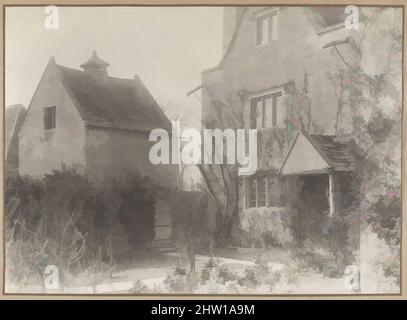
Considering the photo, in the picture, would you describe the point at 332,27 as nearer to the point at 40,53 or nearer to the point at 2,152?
the point at 40,53

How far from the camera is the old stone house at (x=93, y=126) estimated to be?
4734 millimetres

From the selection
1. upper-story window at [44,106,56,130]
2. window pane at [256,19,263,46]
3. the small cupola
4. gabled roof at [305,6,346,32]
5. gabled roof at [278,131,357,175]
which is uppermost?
gabled roof at [305,6,346,32]

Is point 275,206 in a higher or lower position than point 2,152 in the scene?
lower

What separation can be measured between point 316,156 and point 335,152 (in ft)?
0.62

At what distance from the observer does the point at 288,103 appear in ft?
15.6

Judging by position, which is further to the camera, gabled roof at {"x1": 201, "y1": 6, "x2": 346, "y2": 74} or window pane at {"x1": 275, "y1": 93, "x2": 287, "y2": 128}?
window pane at {"x1": 275, "y1": 93, "x2": 287, "y2": 128}

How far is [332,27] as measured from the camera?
15.3ft

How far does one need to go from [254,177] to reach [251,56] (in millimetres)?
1235

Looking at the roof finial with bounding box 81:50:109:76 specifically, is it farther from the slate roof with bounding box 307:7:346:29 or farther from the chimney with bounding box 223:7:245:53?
the slate roof with bounding box 307:7:346:29

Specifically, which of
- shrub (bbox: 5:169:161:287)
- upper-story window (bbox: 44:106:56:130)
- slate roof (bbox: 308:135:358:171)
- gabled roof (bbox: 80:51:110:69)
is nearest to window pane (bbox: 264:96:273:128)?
slate roof (bbox: 308:135:358:171)

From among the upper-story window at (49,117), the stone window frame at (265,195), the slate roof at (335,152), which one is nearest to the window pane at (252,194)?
the stone window frame at (265,195)

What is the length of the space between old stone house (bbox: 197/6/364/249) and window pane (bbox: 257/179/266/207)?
0.01 m

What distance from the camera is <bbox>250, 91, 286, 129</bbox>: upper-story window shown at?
4793mm
